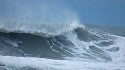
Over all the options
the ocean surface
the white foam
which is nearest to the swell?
the ocean surface

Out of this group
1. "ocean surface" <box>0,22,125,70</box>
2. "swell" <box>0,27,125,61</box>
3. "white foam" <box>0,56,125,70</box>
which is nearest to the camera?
"white foam" <box>0,56,125,70</box>

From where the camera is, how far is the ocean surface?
50.3 ft

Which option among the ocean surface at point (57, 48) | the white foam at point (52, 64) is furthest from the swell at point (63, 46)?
the white foam at point (52, 64)

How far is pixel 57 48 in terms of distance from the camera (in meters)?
19.9

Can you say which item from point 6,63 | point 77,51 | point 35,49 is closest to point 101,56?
point 77,51

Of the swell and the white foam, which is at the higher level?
the swell

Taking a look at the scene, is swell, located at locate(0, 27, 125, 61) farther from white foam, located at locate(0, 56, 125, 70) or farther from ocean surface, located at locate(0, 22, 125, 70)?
white foam, located at locate(0, 56, 125, 70)

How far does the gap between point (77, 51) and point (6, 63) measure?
6607 mm

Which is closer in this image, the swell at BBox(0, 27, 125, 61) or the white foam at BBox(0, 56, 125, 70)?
the white foam at BBox(0, 56, 125, 70)

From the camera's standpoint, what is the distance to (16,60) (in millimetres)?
15289

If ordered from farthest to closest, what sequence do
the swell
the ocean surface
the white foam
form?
the swell
the ocean surface
the white foam

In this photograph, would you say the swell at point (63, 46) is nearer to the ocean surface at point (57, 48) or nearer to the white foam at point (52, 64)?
the ocean surface at point (57, 48)

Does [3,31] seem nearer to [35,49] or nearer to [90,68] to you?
[35,49]

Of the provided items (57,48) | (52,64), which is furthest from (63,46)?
(52,64)
